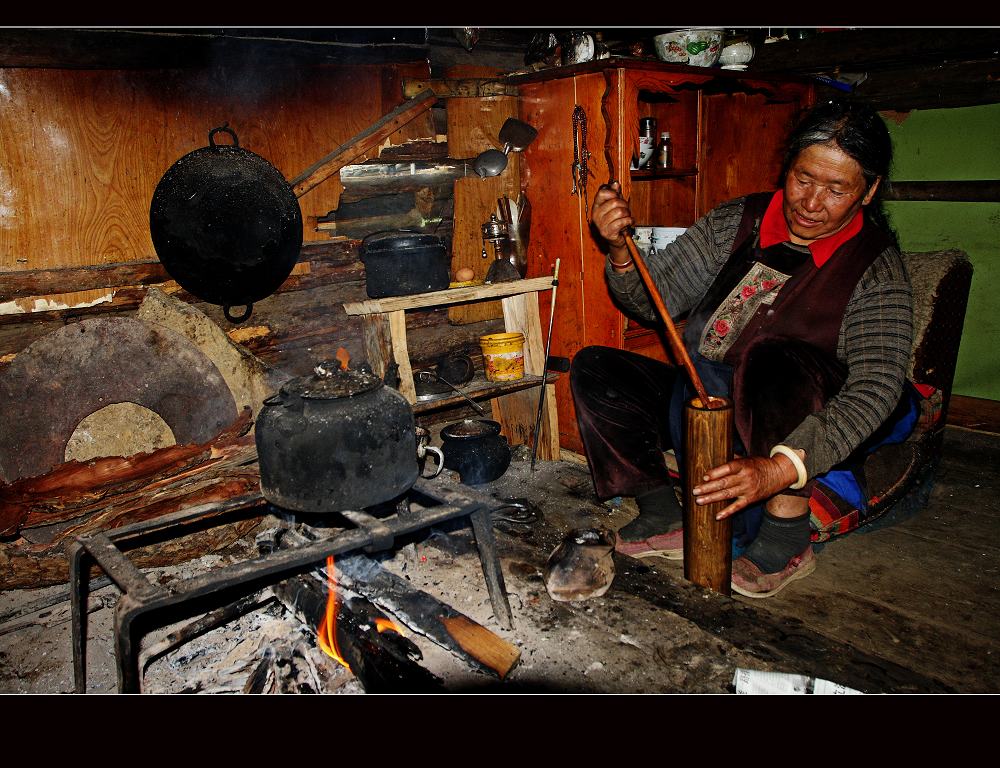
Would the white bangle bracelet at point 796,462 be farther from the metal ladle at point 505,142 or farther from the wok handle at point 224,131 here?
the wok handle at point 224,131

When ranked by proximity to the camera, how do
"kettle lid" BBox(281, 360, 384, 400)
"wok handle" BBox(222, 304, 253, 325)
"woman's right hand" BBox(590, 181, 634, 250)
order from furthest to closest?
"wok handle" BBox(222, 304, 253, 325) → "woman's right hand" BBox(590, 181, 634, 250) → "kettle lid" BBox(281, 360, 384, 400)

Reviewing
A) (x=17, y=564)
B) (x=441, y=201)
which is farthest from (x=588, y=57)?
(x=17, y=564)

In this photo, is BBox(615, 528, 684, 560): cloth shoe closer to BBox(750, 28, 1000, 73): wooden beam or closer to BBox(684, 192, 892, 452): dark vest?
BBox(684, 192, 892, 452): dark vest

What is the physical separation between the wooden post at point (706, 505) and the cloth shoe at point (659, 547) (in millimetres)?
408

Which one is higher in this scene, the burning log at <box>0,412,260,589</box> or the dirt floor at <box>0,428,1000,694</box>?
the burning log at <box>0,412,260,589</box>

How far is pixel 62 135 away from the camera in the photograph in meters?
2.81

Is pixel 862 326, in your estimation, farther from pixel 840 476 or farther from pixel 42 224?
pixel 42 224

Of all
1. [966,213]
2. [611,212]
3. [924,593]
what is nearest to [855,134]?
[611,212]

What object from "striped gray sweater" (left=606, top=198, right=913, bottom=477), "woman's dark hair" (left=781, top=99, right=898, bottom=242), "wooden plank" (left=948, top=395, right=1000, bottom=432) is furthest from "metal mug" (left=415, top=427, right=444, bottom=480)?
"wooden plank" (left=948, top=395, right=1000, bottom=432)

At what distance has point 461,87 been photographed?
3.78m

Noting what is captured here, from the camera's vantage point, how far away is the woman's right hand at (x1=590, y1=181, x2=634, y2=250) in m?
2.52

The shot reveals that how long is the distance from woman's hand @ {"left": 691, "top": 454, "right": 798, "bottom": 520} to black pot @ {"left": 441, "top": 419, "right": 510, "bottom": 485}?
1.56 m

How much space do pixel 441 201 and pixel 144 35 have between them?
1.62 meters

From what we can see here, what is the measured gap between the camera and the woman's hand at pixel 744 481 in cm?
209
